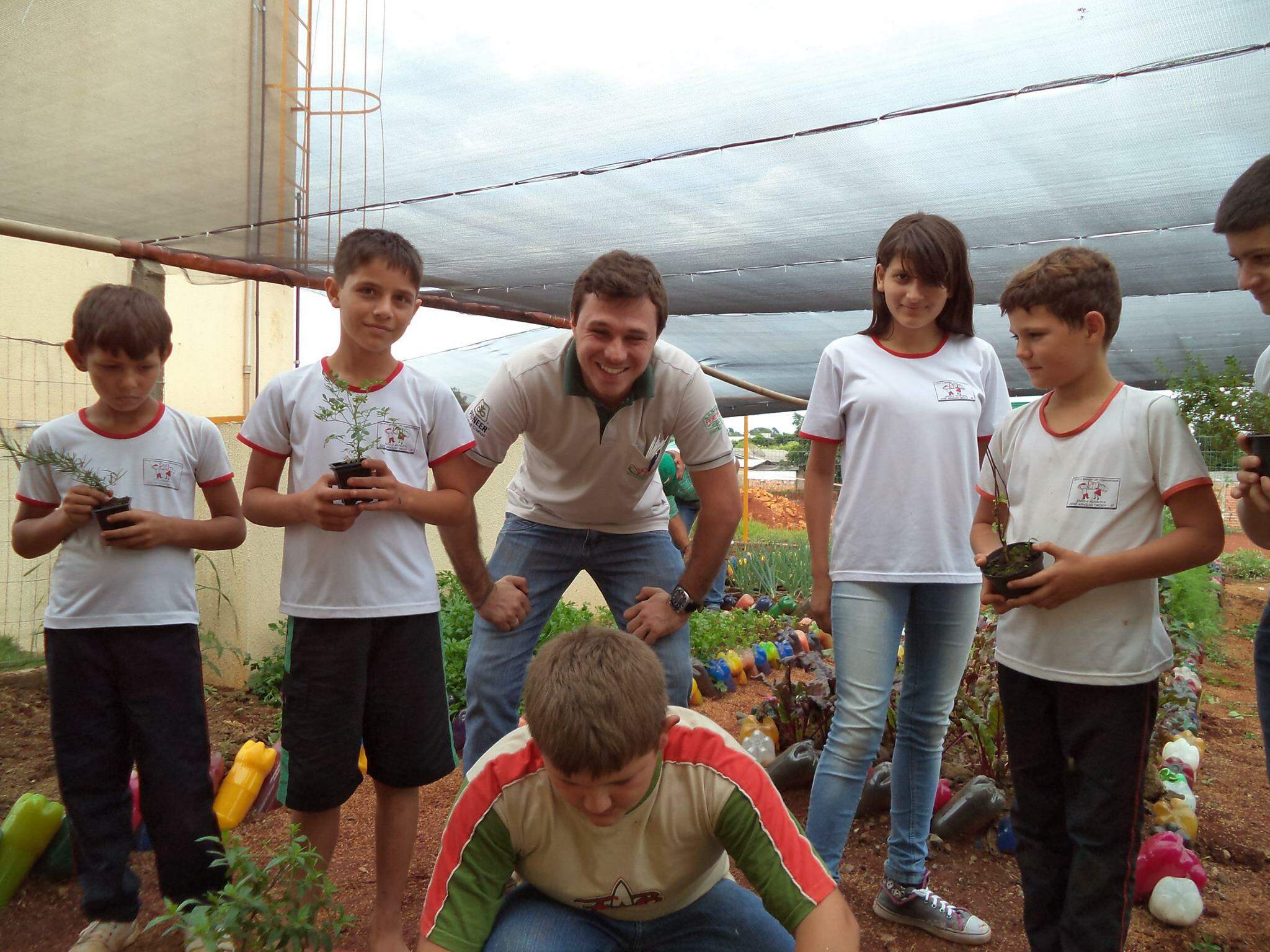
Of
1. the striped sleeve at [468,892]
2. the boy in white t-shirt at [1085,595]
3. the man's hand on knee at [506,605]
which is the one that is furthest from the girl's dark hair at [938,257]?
the striped sleeve at [468,892]

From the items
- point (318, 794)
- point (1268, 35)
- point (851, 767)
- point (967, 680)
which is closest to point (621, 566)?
point (851, 767)

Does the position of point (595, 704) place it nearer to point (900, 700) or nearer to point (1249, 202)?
point (900, 700)

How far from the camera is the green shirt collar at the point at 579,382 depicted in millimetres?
2395

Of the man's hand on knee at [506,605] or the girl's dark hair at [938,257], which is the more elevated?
the girl's dark hair at [938,257]

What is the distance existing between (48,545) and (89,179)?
1.85m

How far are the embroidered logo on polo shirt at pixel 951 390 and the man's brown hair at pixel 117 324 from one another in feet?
6.66

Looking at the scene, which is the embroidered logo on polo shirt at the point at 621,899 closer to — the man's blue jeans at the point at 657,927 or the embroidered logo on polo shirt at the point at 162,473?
the man's blue jeans at the point at 657,927

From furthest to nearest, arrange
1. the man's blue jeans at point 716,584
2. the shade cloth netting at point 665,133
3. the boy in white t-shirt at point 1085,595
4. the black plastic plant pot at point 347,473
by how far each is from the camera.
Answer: the man's blue jeans at point 716,584
the shade cloth netting at point 665,133
the black plastic plant pot at point 347,473
the boy in white t-shirt at point 1085,595

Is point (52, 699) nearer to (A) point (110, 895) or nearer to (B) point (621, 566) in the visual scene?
(A) point (110, 895)

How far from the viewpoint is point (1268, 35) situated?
265 centimetres

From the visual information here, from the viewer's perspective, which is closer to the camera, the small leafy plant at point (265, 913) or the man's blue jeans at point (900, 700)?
the small leafy plant at point (265, 913)

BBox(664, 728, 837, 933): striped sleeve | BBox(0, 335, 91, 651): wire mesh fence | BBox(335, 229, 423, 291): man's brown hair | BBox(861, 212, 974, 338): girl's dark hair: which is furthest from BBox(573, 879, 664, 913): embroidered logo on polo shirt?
BBox(0, 335, 91, 651): wire mesh fence

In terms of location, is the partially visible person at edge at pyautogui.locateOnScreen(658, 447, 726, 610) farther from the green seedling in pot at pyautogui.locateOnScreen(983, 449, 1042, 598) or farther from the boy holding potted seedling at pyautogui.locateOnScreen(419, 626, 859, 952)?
the boy holding potted seedling at pyautogui.locateOnScreen(419, 626, 859, 952)

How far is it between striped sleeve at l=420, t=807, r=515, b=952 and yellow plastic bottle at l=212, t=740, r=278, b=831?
6.09 ft
